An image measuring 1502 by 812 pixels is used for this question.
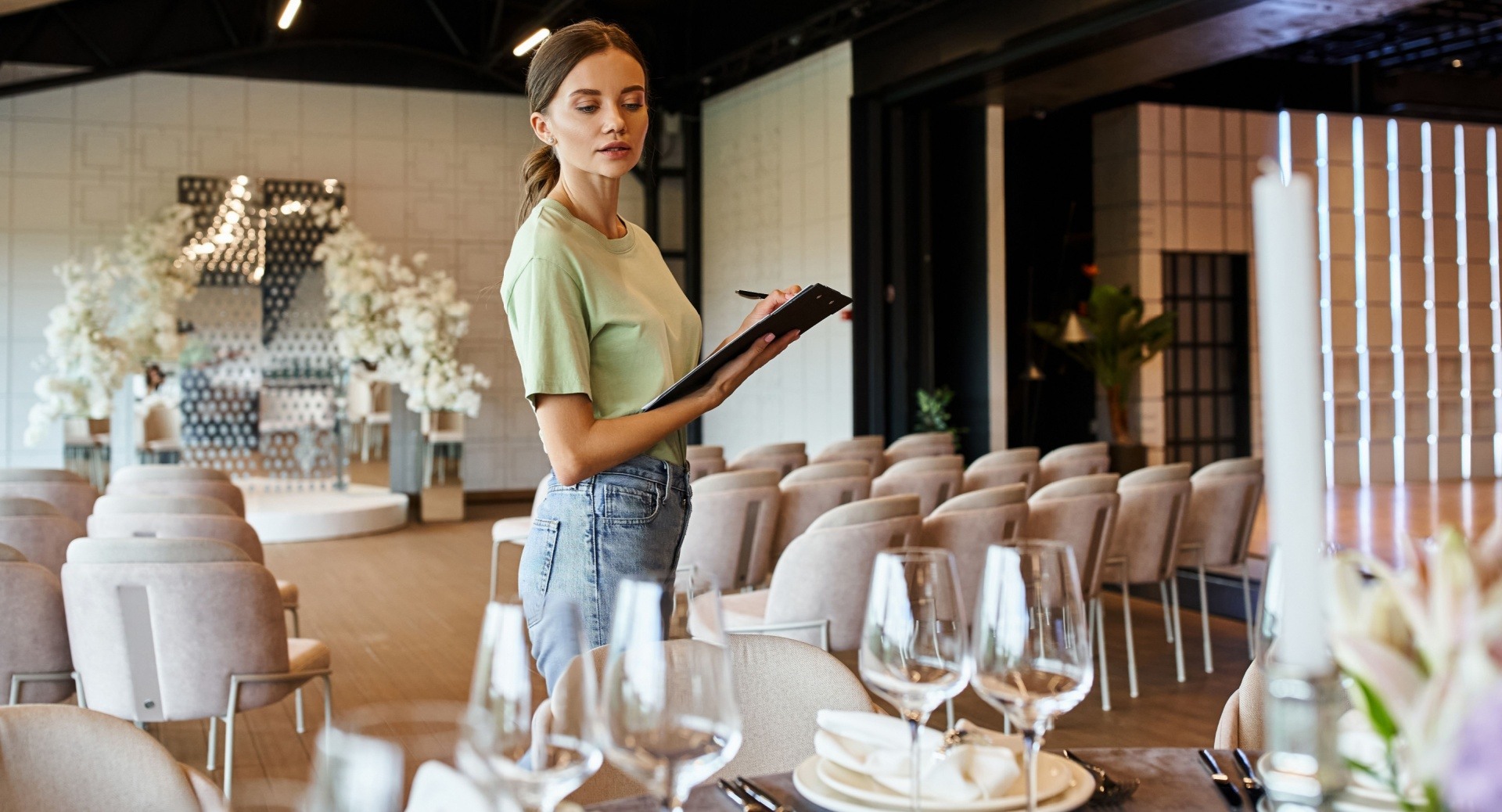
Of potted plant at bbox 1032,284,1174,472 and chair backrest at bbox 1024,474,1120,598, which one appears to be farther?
potted plant at bbox 1032,284,1174,472

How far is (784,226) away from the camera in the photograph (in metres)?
10.9

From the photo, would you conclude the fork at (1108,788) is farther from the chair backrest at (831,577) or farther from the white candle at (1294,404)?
the chair backrest at (831,577)

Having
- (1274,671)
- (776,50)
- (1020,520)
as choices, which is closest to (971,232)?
(776,50)

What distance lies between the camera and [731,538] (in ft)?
15.4

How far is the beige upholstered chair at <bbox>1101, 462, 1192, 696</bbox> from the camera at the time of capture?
16.4ft

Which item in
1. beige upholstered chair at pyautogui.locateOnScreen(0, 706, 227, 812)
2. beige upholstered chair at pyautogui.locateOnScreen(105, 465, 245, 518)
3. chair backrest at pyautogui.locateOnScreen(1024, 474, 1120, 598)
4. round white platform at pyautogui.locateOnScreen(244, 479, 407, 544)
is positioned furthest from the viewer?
round white platform at pyautogui.locateOnScreen(244, 479, 407, 544)

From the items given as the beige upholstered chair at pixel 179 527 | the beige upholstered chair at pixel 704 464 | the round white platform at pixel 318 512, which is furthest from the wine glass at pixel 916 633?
the round white platform at pixel 318 512

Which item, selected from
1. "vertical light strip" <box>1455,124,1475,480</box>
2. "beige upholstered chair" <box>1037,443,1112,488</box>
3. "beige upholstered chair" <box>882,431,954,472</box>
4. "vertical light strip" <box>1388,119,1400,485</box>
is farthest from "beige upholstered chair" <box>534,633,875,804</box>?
"vertical light strip" <box>1455,124,1475,480</box>

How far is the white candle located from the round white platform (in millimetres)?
9034

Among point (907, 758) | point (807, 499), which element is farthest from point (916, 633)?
point (807, 499)

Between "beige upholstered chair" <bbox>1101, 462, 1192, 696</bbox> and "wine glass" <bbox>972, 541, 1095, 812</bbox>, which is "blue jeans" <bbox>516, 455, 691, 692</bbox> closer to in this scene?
"wine glass" <bbox>972, 541, 1095, 812</bbox>

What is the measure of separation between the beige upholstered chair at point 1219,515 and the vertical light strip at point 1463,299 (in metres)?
9.26

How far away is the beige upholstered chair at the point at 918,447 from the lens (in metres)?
7.21

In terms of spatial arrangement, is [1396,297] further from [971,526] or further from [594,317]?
[594,317]
